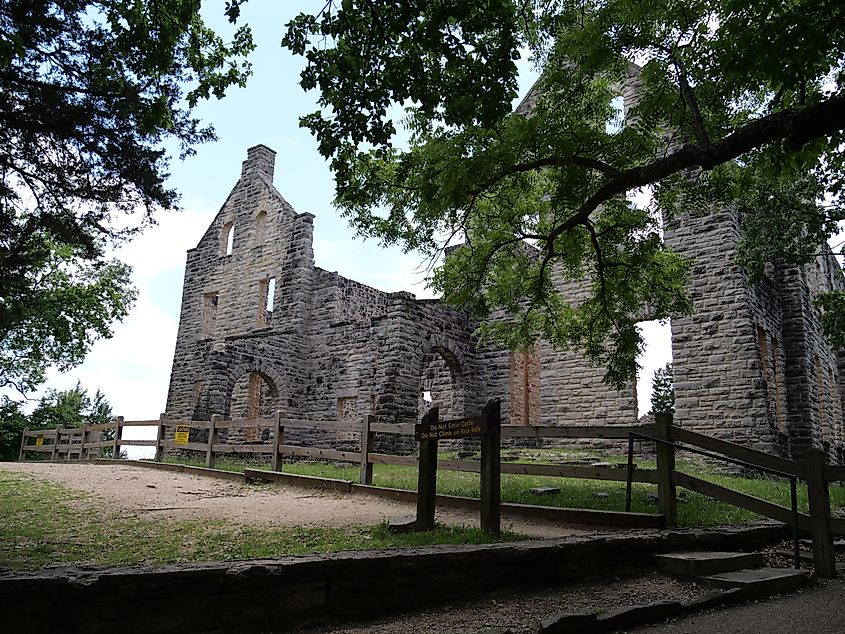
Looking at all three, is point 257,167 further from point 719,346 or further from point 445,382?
point 719,346

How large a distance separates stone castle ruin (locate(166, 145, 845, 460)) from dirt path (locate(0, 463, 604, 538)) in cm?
535

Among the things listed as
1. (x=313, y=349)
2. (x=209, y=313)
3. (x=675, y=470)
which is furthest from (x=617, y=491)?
(x=209, y=313)

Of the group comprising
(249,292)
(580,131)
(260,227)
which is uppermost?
(260,227)

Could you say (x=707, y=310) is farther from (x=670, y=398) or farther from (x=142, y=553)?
(x=670, y=398)

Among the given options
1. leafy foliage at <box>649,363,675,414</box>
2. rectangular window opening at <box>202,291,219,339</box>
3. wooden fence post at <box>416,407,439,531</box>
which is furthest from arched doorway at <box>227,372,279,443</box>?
leafy foliage at <box>649,363,675,414</box>

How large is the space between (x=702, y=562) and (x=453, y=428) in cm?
253

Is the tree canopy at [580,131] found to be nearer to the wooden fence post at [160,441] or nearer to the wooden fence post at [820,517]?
the wooden fence post at [820,517]

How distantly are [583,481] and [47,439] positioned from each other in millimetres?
17937

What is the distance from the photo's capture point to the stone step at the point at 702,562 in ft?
17.9

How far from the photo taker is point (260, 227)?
2511 cm

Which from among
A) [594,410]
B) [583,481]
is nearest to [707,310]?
[594,410]

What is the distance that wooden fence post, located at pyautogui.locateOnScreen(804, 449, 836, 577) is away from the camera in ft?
19.0

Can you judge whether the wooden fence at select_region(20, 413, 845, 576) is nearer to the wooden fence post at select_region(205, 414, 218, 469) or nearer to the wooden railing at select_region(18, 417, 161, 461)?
the wooden fence post at select_region(205, 414, 218, 469)

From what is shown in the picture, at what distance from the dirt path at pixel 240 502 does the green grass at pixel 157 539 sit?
1.80ft
